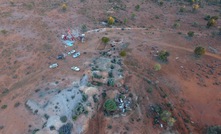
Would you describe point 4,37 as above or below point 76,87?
below

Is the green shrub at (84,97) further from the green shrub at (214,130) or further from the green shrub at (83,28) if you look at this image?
the green shrub at (83,28)

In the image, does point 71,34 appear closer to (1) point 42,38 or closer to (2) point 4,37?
(1) point 42,38

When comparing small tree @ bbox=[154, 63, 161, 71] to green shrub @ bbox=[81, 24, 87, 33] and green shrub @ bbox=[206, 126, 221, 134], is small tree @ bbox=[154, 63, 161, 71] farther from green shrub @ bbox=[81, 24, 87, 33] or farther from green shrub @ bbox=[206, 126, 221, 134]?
green shrub @ bbox=[81, 24, 87, 33]

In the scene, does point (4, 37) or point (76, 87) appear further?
point (4, 37)

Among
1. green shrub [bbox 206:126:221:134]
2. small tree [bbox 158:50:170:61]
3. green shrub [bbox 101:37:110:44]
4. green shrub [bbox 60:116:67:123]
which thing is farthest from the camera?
green shrub [bbox 101:37:110:44]

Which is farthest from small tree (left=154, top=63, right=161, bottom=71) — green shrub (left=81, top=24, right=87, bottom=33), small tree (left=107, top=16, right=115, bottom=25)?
green shrub (left=81, top=24, right=87, bottom=33)

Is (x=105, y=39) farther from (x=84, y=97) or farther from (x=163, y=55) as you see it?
(x=84, y=97)

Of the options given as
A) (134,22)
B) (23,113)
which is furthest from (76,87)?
(134,22)

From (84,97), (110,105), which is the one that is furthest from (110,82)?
(84,97)

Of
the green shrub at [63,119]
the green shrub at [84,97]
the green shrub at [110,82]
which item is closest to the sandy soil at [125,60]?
the green shrub at [110,82]

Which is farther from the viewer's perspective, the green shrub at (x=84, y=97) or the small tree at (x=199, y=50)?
the small tree at (x=199, y=50)

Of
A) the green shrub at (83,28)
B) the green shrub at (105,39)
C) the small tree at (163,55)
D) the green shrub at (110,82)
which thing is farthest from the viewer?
the green shrub at (83,28)
